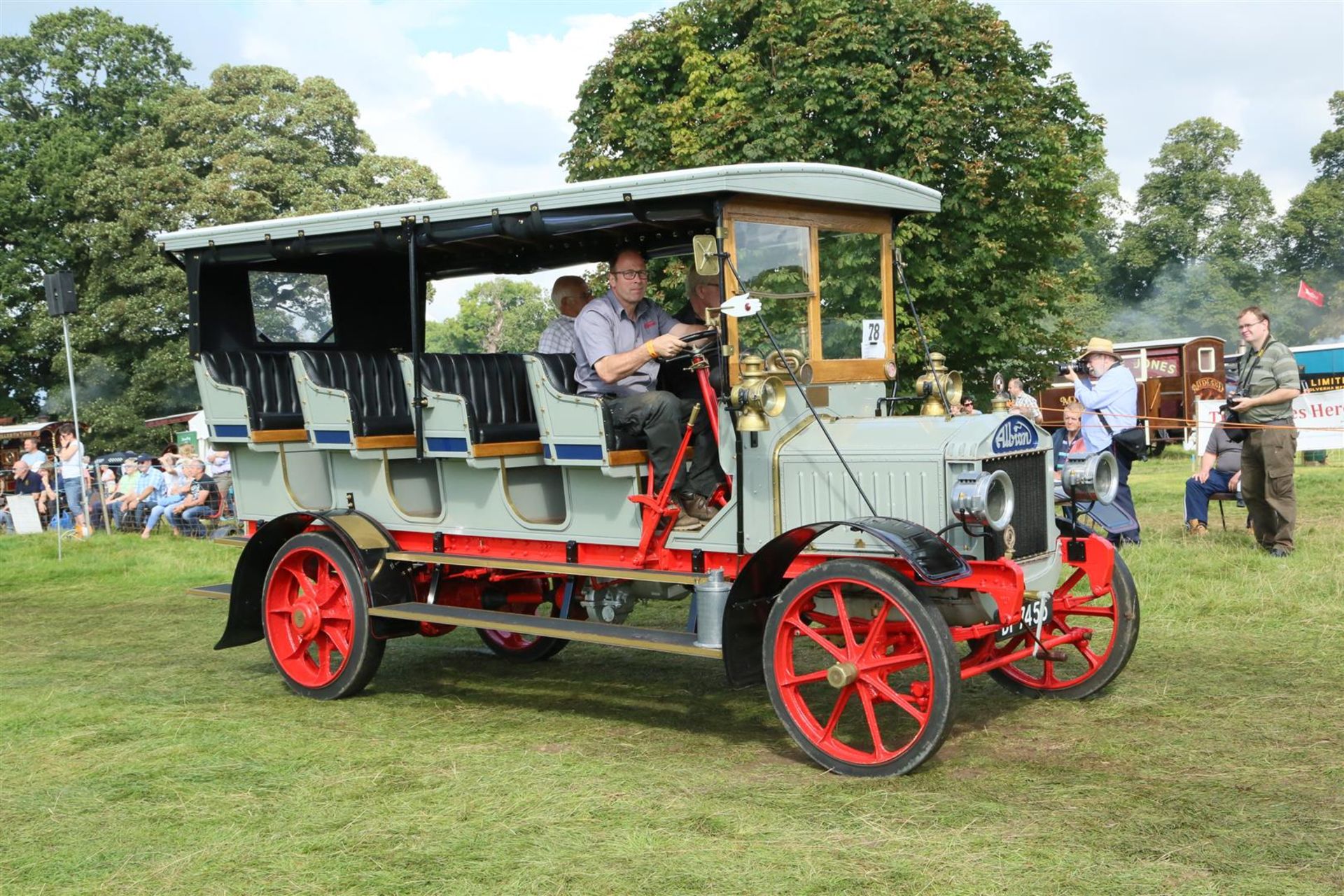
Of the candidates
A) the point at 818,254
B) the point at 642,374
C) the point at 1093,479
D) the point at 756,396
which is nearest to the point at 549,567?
the point at 642,374

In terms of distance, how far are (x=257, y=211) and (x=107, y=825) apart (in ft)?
94.3

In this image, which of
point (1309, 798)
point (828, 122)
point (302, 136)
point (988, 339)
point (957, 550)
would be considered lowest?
point (1309, 798)

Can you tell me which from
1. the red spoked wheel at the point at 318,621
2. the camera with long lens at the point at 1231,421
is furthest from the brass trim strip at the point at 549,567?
the camera with long lens at the point at 1231,421

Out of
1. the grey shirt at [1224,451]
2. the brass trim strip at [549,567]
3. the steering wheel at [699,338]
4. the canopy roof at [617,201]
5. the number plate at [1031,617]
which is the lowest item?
the number plate at [1031,617]

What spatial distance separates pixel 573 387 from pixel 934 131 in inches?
579

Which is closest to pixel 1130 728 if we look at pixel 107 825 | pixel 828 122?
pixel 107 825

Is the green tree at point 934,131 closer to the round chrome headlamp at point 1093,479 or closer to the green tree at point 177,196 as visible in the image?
the green tree at point 177,196

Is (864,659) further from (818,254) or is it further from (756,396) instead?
(818,254)

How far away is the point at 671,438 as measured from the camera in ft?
18.2

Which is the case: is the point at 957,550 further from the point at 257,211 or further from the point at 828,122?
the point at 257,211

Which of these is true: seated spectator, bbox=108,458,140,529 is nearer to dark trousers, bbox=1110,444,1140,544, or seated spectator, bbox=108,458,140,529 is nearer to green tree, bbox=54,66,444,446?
dark trousers, bbox=1110,444,1140,544

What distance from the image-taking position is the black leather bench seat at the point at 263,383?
695 centimetres

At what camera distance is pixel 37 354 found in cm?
3528

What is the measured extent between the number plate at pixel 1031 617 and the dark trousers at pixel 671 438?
1352mm
